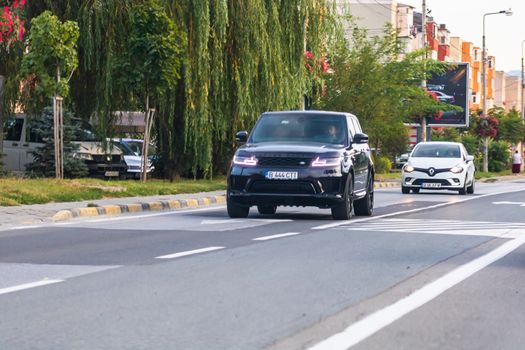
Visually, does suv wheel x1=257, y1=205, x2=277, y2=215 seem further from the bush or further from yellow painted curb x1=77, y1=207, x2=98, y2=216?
the bush

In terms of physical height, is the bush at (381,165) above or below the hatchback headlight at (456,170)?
below

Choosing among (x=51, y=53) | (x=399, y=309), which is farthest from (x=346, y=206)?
(x=399, y=309)

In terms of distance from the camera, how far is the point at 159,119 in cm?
3033

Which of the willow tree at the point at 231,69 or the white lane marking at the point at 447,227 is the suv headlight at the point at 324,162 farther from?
the willow tree at the point at 231,69

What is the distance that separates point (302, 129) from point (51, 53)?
7795mm

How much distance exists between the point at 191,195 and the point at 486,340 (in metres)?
19.3

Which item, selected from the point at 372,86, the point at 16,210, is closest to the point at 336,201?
the point at 16,210

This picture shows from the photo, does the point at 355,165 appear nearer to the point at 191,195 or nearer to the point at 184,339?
the point at 191,195

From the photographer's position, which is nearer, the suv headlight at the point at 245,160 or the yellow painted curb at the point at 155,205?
the suv headlight at the point at 245,160

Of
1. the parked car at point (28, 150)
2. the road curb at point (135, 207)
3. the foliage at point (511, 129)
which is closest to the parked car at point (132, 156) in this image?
the parked car at point (28, 150)

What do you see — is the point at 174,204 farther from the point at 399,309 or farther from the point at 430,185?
the point at 399,309

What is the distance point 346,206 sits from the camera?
19266 mm

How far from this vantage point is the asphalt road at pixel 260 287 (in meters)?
7.22

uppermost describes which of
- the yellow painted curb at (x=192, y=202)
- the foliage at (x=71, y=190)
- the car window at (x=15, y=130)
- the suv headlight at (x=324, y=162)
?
the car window at (x=15, y=130)
